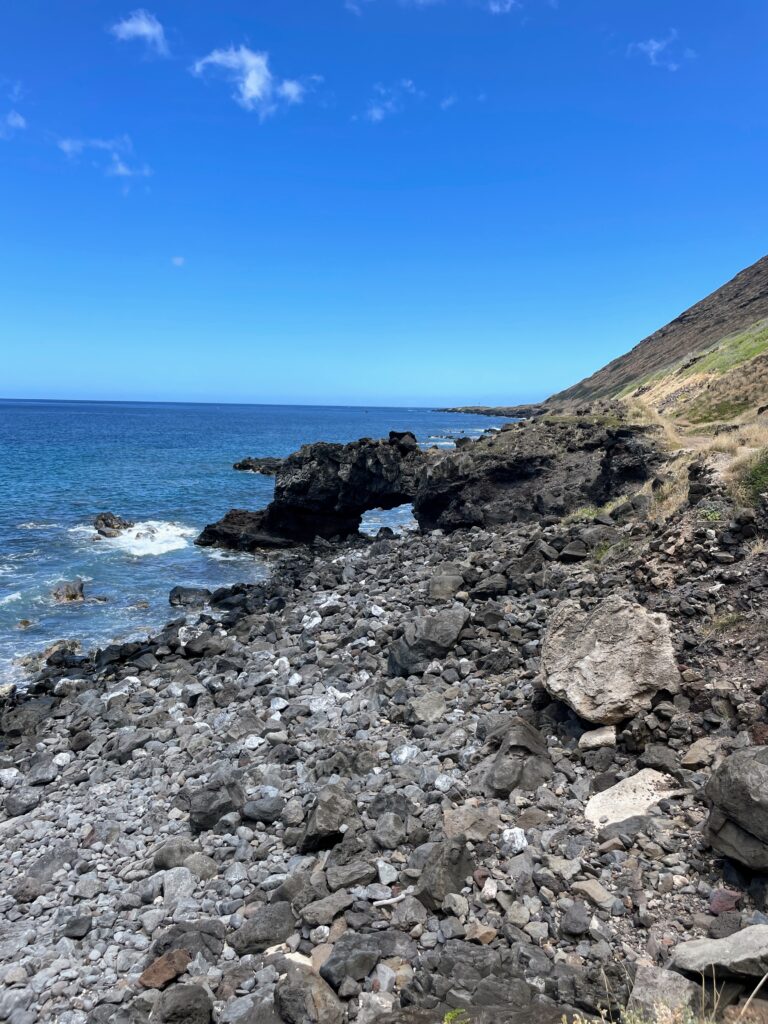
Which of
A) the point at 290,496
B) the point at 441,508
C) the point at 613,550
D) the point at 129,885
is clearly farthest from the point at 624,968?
the point at 290,496

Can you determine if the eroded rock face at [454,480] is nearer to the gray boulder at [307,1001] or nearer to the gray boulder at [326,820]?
the gray boulder at [326,820]

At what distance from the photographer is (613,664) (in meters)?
9.73

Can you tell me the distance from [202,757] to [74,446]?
97.1 meters

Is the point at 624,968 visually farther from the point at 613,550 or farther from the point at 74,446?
the point at 74,446

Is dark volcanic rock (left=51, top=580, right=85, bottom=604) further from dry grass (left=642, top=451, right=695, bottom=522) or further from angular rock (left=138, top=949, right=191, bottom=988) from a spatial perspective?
dry grass (left=642, top=451, right=695, bottom=522)

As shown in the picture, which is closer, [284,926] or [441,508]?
[284,926]

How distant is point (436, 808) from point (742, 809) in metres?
4.04

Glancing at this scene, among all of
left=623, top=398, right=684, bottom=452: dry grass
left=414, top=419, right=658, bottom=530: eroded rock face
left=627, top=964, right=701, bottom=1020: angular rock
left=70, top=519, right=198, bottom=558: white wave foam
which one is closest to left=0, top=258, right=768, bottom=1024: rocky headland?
left=627, top=964, right=701, bottom=1020: angular rock

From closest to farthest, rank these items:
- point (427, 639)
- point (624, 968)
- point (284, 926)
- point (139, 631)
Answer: point (624, 968), point (284, 926), point (427, 639), point (139, 631)

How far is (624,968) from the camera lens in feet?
18.6

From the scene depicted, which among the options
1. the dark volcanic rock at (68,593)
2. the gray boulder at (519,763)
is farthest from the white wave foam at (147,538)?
the gray boulder at (519,763)

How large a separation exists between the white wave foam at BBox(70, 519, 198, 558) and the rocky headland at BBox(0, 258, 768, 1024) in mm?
18020

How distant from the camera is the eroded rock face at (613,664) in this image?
Result: 9484mm

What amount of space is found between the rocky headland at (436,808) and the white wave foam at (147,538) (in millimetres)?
18020
